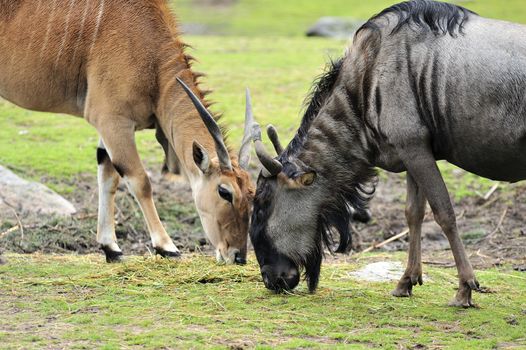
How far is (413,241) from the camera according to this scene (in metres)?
7.09

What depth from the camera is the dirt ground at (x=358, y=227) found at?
365 inches

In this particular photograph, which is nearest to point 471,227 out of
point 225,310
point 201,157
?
point 201,157

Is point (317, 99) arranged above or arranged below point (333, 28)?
above

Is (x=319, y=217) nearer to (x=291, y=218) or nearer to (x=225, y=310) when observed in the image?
(x=291, y=218)

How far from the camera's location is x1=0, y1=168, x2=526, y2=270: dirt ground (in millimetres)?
9266

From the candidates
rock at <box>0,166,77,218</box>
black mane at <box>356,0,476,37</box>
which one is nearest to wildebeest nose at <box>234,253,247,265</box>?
black mane at <box>356,0,476,37</box>

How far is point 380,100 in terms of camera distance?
670 centimetres

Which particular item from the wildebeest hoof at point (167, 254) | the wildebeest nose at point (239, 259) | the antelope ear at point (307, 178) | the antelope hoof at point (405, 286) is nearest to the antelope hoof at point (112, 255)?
the wildebeest hoof at point (167, 254)

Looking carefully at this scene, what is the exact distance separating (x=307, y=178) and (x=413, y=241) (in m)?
0.90

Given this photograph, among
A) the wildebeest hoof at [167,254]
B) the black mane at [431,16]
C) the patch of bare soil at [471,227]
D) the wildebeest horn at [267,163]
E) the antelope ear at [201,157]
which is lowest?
the patch of bare soil at [471,227]

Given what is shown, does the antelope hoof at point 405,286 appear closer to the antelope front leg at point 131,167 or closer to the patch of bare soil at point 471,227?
the patch of bare soil at point 471,227

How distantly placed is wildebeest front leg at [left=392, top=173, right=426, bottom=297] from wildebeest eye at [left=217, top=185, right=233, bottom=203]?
155 cm

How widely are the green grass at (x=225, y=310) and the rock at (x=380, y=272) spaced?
0.45 ft

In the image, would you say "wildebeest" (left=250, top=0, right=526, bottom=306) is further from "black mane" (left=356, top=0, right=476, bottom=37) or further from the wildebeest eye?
the wildebeest eye
